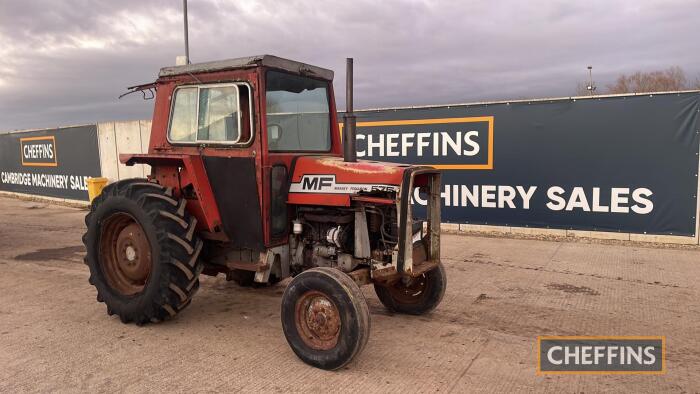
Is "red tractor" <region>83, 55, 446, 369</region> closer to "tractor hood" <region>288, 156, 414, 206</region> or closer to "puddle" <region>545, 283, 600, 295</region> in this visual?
"tractor hood" <region>288, 156, 414, 206</region>

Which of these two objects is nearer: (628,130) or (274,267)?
(274,267)

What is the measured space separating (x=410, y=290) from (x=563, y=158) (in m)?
5.03

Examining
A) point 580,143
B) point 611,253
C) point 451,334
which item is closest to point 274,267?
point 451,334

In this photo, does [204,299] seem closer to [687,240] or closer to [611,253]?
[611,253]

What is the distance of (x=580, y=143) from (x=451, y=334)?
5492 millimetres

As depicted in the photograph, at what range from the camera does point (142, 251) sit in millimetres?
4727

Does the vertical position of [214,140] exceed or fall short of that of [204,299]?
it exceeds it

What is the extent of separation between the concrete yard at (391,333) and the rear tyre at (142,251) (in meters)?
0.28

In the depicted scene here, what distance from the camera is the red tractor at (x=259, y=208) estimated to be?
4.14 meters

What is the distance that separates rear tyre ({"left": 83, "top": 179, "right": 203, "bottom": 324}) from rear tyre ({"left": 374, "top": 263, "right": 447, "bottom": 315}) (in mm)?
1820

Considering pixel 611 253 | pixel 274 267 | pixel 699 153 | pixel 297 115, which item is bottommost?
pixel 611 253

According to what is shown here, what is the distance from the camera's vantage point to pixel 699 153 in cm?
796

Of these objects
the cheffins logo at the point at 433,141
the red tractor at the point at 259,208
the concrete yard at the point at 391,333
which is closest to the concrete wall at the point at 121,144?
the cheffins logo at the point at 433,141

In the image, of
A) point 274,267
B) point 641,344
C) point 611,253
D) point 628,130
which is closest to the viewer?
point 641,344
